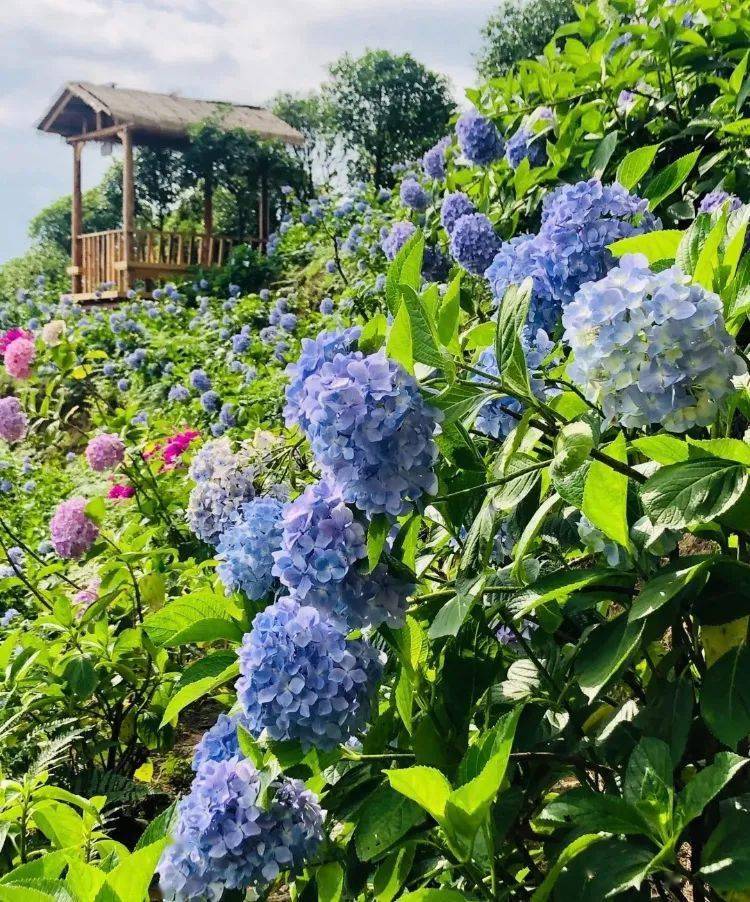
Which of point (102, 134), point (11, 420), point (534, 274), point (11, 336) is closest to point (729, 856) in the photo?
point (534, 274)

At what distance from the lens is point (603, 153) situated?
8.76 ft

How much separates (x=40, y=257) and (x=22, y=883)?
27.2 metres

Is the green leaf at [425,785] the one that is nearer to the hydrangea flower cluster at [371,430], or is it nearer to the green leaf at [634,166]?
the hydrangea flower cluster at [371,430]

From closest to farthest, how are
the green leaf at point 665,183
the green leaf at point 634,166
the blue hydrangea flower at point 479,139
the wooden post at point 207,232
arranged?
the green leaf at point 634,166 < the green leaf at point 665,183 < the blue hydrangea flower at point 479,139 < the wooden post at point 207,232

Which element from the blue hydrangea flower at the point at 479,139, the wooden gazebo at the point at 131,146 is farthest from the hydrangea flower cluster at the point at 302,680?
the wooden gazebo at the point at 131,146

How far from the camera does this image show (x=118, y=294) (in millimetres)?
14539

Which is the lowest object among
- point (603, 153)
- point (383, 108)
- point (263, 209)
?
point (603, 153)

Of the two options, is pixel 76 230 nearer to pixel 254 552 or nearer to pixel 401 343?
pixel 254 552

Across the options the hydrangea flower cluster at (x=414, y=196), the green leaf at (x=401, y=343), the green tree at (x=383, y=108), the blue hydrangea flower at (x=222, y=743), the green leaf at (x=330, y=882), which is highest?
the green tree at (x=383, y=108)

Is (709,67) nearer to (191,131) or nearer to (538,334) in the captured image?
(538,334)

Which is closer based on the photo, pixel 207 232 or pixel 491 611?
pixel 491 611

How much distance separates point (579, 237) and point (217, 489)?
958 millimetres

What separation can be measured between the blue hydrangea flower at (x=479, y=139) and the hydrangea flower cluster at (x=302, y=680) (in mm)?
2379

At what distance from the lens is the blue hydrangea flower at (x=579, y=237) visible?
4.65 feet
